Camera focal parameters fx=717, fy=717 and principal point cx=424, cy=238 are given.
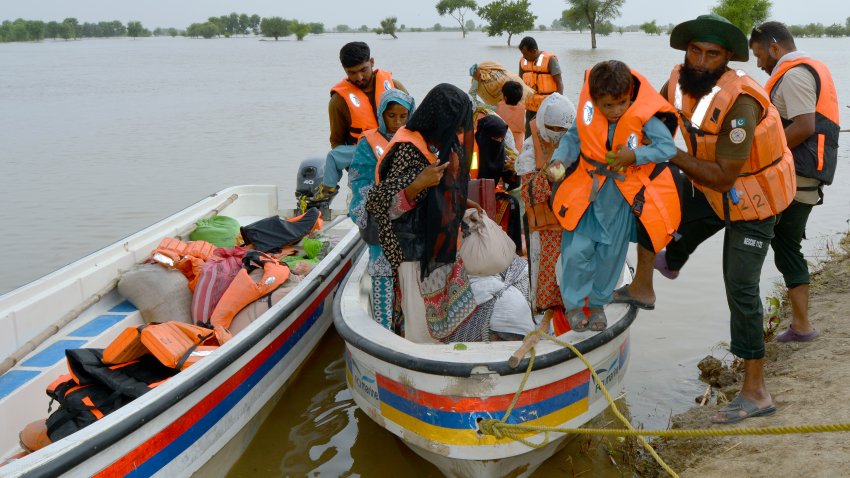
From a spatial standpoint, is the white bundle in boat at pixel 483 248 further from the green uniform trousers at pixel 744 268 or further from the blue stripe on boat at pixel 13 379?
the blue stripe on boat at pixel 13 379

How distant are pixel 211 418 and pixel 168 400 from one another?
54 centimetres

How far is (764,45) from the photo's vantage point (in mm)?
4215

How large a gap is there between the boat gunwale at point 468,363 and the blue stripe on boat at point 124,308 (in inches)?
76.4

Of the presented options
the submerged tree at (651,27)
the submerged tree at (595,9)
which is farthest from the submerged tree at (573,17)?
the submerged tree at (651,27)

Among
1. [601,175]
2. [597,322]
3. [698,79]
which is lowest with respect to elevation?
[597,322]

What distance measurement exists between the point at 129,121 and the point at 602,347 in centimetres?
1677

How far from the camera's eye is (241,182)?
11805 millimetres

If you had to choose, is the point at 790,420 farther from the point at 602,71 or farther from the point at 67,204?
the point at 67,204

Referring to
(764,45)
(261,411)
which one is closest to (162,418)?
(261,411)

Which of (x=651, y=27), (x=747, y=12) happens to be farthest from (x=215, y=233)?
(x=651, y=27)

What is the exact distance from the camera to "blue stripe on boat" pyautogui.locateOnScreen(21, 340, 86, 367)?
4027 mm

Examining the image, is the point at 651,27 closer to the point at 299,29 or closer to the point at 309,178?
the point at 299,29

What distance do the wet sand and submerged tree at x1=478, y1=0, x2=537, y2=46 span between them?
185 ft

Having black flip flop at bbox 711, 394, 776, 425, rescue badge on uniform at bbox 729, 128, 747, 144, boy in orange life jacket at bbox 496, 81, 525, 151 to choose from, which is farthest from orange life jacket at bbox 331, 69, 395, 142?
black flip flop at bbox 711, 394, 776, 425
